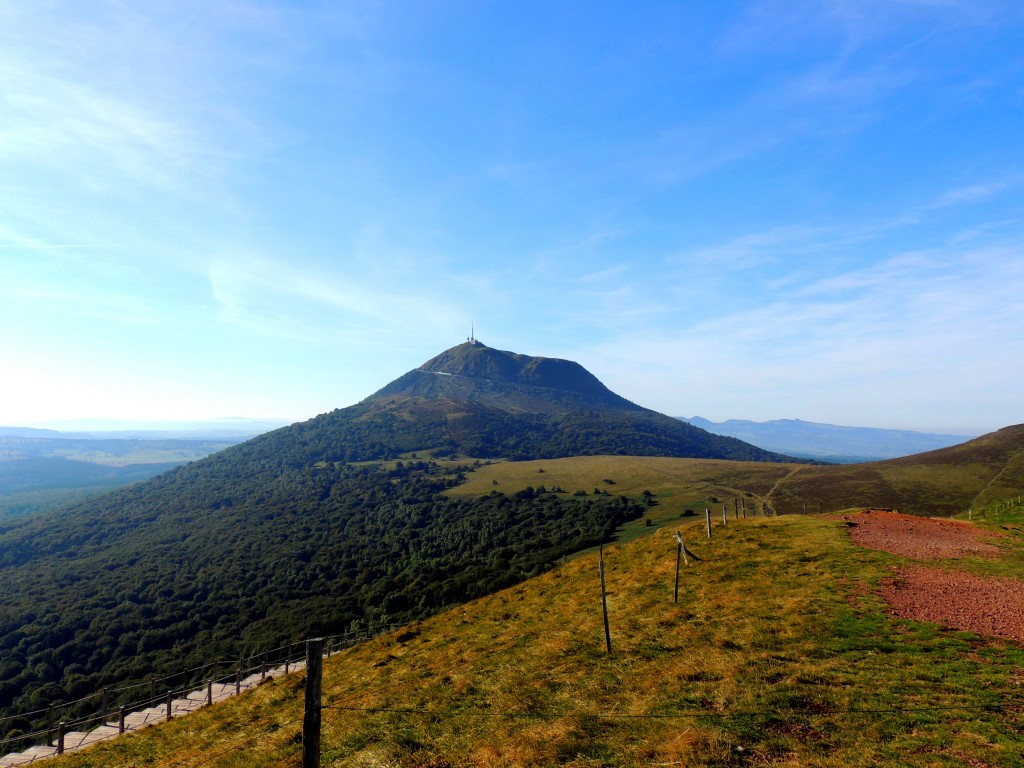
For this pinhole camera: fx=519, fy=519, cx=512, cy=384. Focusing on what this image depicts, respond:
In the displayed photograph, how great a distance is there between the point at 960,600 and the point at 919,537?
1482 centimetres

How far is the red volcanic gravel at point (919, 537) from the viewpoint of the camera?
86.1ft

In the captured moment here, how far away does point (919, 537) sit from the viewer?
3075 centimetres

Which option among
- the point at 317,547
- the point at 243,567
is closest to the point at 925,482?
the point at 317,547

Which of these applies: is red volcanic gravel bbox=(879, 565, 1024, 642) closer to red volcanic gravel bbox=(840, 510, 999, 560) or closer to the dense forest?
red volcanic gravel bbox=(840, 510, 999, 560)

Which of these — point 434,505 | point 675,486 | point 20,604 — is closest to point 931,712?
point 675,486

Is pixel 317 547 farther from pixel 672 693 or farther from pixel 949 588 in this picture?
pixel 672 693

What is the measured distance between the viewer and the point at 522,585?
35.9 m

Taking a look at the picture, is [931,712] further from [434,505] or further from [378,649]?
[434,505]

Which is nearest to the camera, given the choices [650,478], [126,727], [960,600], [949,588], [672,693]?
[672,693]

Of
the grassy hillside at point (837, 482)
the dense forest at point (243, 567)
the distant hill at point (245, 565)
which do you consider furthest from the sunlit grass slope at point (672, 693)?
the grassy hillside at point (837, 482)

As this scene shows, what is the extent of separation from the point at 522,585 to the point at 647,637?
61.2ft

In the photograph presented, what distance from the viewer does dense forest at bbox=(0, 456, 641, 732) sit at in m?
86.1

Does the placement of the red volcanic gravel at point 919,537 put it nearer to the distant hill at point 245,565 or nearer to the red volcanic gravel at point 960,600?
the red volcanic gravel at point 960,600

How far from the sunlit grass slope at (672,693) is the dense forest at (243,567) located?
48.1 metres
